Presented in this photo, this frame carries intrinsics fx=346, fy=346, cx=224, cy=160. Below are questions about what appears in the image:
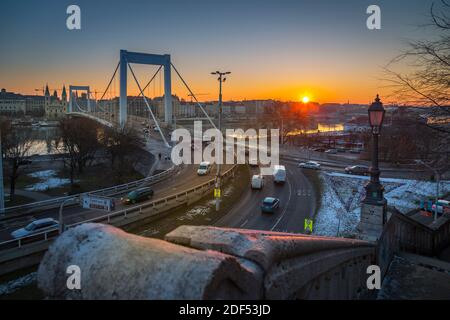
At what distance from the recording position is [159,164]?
33688mm

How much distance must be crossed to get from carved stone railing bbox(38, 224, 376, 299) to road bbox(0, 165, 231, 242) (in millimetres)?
12564

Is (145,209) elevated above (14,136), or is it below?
below

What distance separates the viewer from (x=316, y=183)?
28.1 metres

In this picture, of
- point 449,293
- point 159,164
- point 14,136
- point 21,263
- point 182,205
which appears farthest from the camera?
point 159,164

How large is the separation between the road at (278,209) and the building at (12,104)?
474 feet

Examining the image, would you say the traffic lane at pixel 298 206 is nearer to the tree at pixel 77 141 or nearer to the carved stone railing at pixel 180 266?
the carved stone railing at pixel 180 266

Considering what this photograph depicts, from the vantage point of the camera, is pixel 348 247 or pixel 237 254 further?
pixel 348 247

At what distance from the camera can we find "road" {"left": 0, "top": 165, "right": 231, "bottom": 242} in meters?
14.9

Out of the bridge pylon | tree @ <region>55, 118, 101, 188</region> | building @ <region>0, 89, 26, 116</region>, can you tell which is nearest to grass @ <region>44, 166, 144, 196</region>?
tree @ <region>55, 118, 101, 188</region>

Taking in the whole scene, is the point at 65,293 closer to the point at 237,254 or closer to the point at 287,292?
the point at 237,254

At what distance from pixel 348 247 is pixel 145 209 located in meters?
13.0
